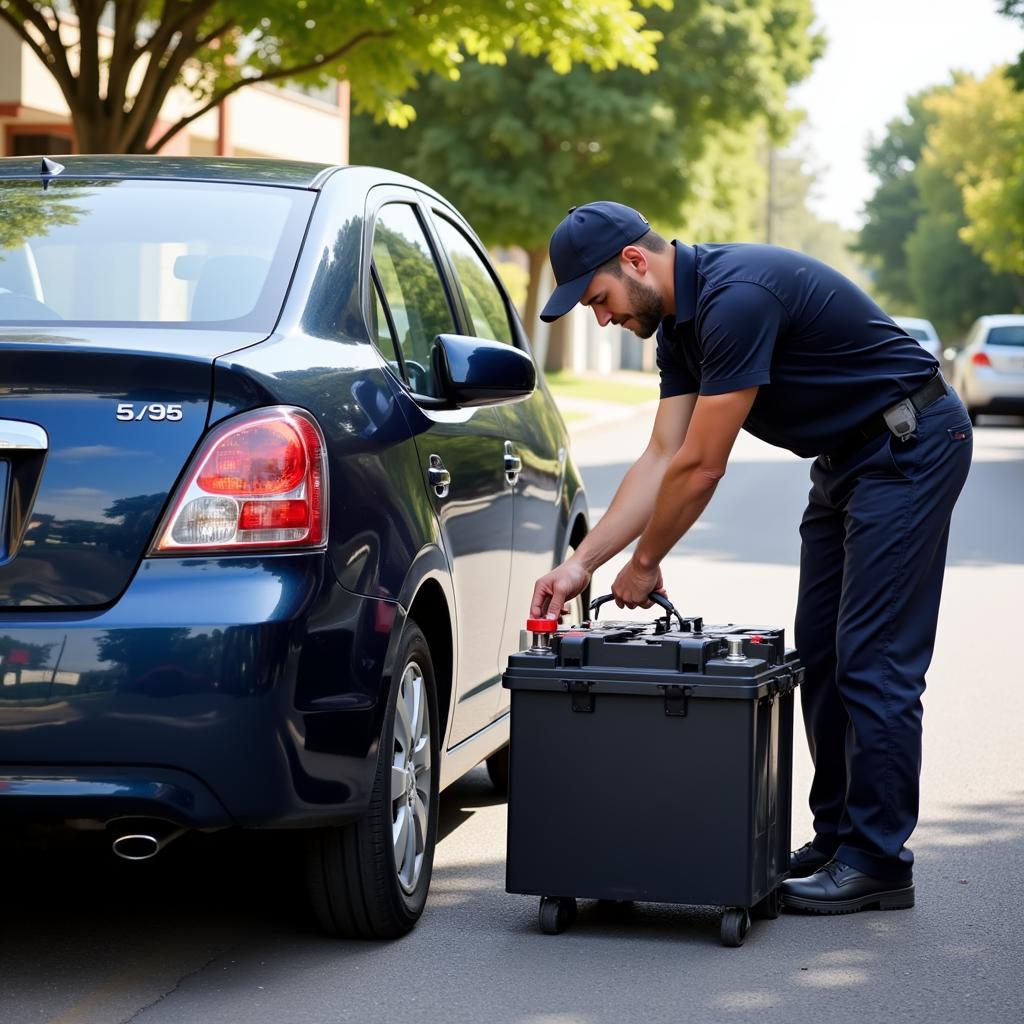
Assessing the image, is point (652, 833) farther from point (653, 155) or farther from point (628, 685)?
point (653, 155)

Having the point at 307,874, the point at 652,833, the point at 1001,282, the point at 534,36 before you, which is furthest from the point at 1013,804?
the point at 1001,282

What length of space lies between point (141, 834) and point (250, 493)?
70 centimetres

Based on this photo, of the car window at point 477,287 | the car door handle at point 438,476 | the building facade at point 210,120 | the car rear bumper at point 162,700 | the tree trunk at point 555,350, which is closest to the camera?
the car rear bumper at point 162,700

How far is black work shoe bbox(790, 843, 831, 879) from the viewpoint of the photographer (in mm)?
5082

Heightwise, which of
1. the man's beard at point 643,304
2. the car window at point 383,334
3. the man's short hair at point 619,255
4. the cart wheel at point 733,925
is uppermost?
the man's short hair at point 619,255

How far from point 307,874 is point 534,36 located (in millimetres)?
12844

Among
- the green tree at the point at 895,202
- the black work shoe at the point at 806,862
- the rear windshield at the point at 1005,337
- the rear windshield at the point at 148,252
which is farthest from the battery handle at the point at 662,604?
the green tree at the point at 895,202

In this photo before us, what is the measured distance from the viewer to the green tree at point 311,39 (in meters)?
15.4

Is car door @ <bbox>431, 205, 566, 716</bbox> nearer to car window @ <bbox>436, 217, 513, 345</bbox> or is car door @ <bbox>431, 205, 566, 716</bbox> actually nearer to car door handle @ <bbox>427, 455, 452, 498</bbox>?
car window @ <bbox>436, 217, 513, 345</bbox>

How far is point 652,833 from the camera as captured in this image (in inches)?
171

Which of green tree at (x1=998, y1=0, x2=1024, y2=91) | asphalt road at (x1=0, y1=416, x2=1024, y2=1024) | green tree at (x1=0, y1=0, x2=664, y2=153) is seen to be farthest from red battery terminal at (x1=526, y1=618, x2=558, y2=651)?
green tree at (x1=998, y1=0, x2=1024, y2=91)

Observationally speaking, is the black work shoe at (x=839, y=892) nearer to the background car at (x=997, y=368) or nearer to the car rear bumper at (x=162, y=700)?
the car rear bumper at (x=162, y=700)

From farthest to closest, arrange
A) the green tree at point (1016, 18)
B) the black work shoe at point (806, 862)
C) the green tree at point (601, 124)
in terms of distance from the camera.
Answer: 1. the green tree at point (601, 124)
2. the green tree at point (1016, 18)
3. the black work shoe at point (806, 862)

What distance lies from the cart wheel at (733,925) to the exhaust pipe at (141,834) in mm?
1280
